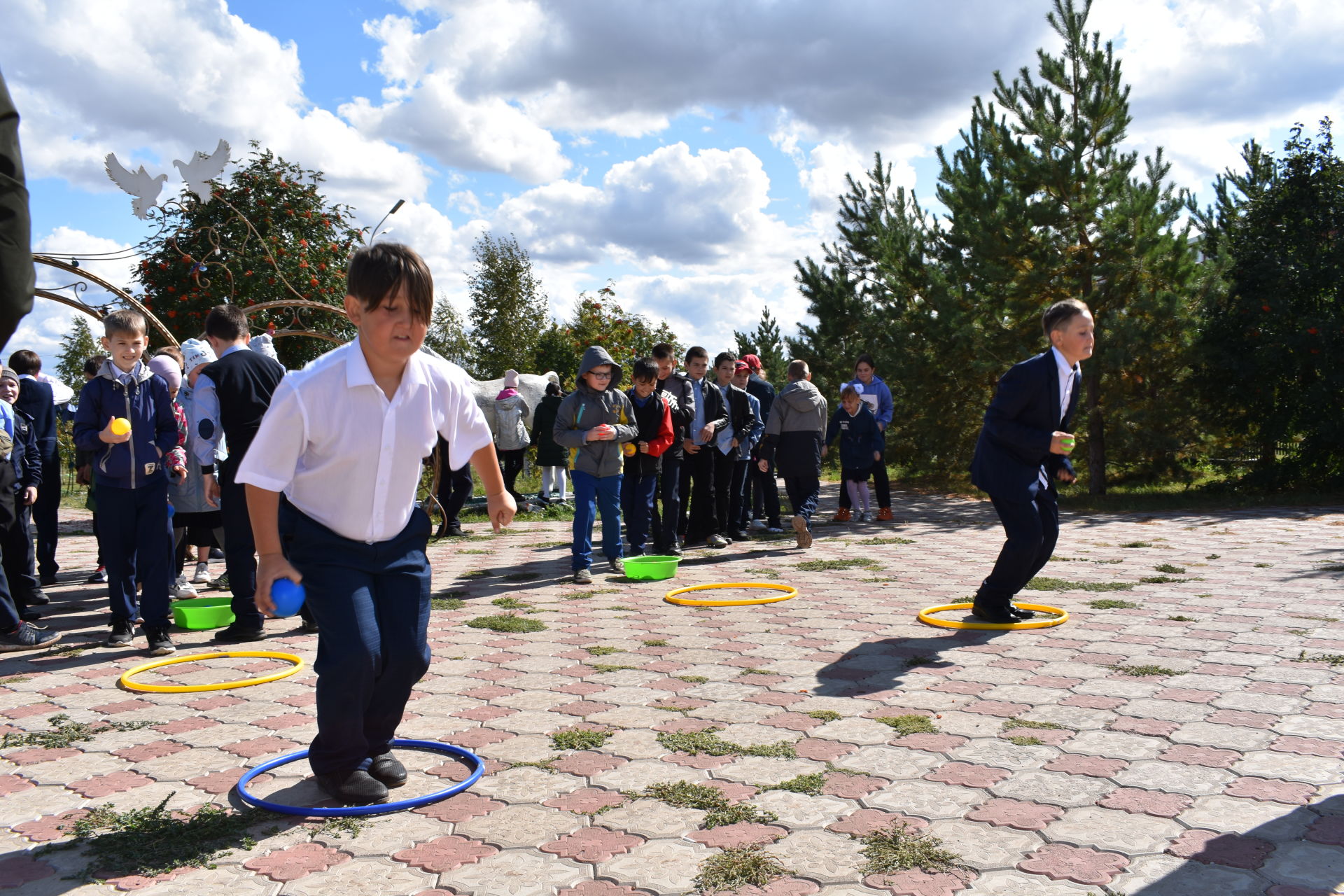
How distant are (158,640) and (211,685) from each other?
3.77 feet

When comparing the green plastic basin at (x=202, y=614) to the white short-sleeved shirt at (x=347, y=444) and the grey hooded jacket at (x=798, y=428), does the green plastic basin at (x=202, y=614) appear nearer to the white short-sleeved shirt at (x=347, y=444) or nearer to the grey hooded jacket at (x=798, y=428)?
the white short-sleeved shirt at (x=347, y=444)

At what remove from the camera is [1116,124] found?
16.1 m

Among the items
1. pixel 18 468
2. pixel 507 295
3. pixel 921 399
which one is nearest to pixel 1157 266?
pixel 921 399

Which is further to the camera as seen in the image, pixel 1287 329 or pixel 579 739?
pixel 1287 329

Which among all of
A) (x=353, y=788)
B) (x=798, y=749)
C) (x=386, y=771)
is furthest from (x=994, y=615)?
(x=353, y=788)

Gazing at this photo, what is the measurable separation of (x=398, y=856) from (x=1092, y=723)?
2.97m

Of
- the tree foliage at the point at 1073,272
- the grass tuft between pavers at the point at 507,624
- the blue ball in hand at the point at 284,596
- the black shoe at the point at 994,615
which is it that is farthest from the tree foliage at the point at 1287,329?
the blue ball in hand at the point at 284,596

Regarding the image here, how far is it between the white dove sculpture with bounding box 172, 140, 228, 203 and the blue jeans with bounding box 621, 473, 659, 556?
21.4 ft

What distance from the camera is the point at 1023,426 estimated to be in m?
6.16

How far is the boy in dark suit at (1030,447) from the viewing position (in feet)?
19.9

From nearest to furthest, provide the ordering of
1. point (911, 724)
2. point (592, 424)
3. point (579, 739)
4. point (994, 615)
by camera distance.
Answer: point (579, 739), point (911, 724), point (994, 615), point (592, 424)

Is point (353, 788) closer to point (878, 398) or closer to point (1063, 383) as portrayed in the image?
point (1063, 383)

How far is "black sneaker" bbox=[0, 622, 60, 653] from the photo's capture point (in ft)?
20.4

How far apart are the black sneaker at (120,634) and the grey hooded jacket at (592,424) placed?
3.71 m
